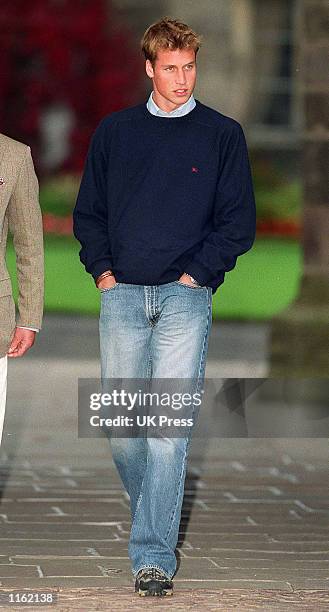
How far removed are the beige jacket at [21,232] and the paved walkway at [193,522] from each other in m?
1.07

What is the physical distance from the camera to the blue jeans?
602 cm

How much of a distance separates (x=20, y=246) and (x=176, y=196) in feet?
2.09

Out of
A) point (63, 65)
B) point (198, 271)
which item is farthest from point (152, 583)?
point (63, 65)

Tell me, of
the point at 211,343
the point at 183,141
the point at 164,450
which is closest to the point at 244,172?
the point at 183,141

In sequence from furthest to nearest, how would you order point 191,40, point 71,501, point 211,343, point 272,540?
point 211,343 → point 71,501 → point 272,540 → point 191,40

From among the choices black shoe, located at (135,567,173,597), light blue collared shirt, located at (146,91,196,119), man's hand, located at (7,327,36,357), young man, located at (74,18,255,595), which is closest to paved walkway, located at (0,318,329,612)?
black shoe, located at (135,567,173,597)

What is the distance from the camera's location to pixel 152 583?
602 cm

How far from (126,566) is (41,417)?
4.76 metres

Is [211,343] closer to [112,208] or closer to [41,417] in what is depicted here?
[41,417]

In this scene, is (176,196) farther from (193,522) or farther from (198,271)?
(193,522)

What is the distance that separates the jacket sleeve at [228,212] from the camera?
6.02 metres

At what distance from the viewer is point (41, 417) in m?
11.3

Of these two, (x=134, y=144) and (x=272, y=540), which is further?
(x=272, y=540)

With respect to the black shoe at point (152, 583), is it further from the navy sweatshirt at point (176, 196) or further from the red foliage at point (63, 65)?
the red foliage at point (63, 65)
